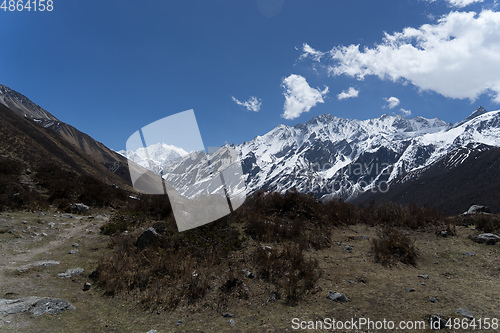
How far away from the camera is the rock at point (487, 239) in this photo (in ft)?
34.8

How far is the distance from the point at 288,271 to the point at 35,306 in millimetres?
6446

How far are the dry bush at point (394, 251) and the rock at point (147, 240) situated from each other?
8.32 meters

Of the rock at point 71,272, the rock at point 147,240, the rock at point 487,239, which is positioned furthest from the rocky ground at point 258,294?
the rock at point 147,240

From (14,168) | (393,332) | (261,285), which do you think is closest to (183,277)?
(261,285)

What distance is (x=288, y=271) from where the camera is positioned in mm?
7891

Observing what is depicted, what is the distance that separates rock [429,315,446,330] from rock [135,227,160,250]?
339 inches

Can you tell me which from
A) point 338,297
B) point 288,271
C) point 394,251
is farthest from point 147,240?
point 394,251

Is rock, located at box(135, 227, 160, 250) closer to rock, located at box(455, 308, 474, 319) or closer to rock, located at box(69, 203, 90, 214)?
rock, located at box(455, 308, 474, 319)

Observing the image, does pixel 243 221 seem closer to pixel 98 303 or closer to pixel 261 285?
pixel 261 285

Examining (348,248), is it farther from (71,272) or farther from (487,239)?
(71,272)

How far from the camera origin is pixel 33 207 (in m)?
14.7

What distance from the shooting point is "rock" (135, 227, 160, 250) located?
9.49m

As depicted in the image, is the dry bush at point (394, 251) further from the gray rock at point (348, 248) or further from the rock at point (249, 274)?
the rock at point (249, 274)

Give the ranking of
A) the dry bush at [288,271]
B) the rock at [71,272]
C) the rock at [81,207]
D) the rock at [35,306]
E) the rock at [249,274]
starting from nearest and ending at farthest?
the rock at [35,306] → the dry bush at [288,271] → the rock at [71,272] → the rock at [249,274] → the rock at [81,207]
